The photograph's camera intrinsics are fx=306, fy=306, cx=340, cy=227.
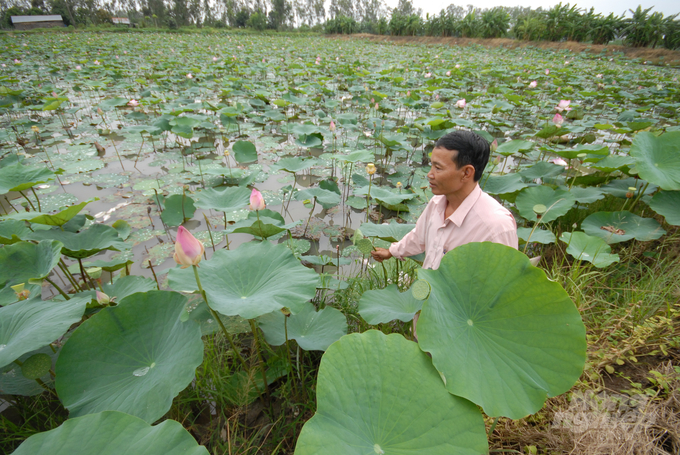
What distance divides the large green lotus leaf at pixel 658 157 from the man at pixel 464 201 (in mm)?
1665

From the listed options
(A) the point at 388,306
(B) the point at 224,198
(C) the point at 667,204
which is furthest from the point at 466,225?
(C) the point at 667,204

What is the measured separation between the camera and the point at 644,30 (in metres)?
16.6

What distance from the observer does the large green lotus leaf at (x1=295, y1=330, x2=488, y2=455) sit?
2.68ft

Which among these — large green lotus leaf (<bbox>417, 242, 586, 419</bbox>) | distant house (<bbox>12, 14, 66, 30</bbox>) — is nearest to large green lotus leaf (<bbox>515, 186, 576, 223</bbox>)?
large green lotus leaf (<bbox>417, 242, 586, 419</bbox>)

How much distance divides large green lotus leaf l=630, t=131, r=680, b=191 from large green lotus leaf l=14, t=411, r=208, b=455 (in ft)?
9.89

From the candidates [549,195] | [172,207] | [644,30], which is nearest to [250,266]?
[172,207]

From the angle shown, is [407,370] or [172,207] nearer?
[407,370]

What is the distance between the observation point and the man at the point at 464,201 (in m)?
1.32

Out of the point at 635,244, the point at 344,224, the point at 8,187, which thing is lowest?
the point at 344,224

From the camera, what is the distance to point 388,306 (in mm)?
1492

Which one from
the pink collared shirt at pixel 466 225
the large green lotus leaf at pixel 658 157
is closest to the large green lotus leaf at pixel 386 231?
the pink collared shirt at pixel 466 225

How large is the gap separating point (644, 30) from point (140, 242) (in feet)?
83.4

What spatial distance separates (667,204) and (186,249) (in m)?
3.12

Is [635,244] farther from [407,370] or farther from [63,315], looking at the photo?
[63,315]
